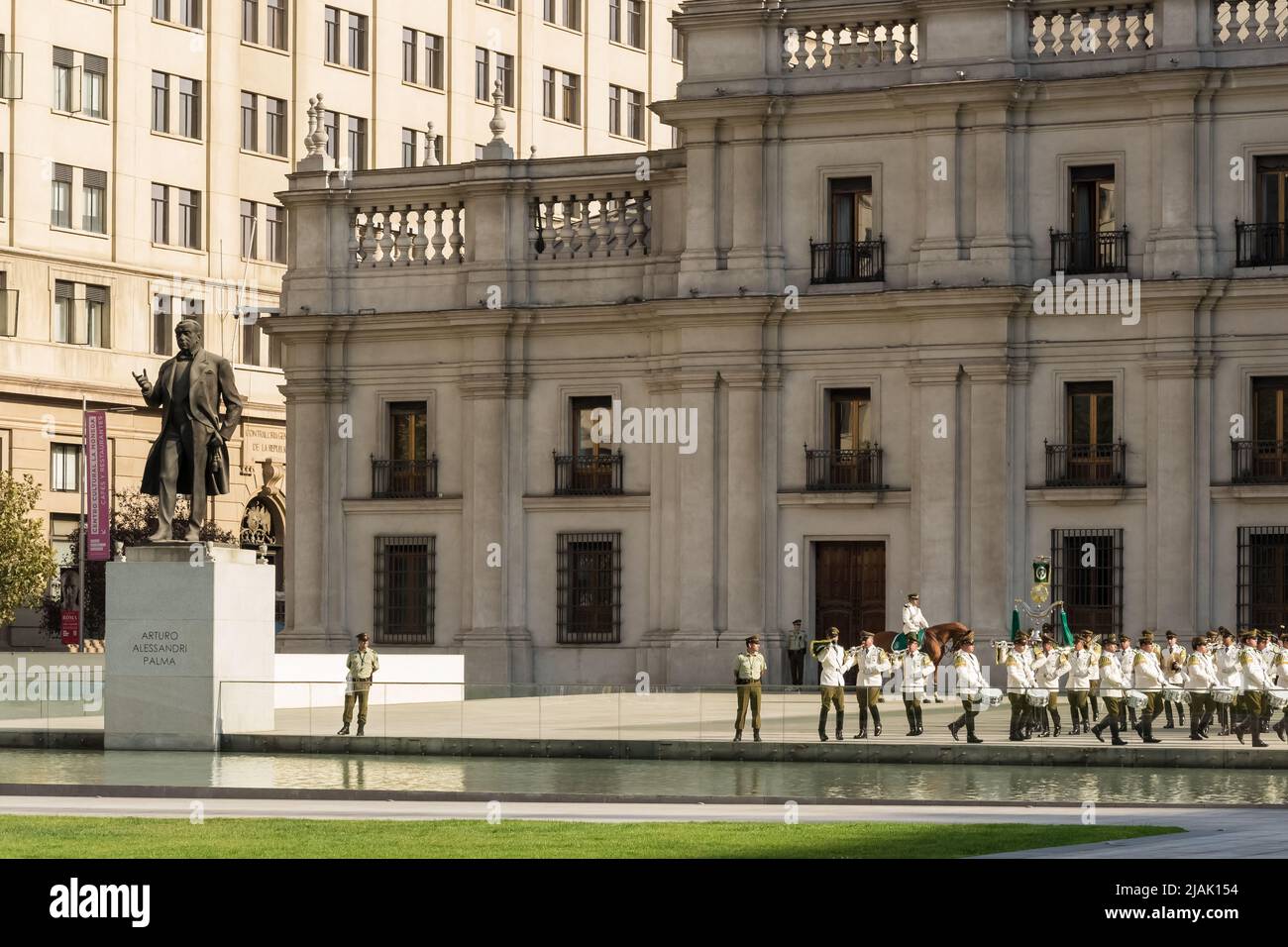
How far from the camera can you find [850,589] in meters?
53.8

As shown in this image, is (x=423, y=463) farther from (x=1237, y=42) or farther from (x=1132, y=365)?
(x=1237, y=42)

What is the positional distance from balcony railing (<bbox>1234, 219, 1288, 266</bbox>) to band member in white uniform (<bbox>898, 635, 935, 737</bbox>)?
1562 cm

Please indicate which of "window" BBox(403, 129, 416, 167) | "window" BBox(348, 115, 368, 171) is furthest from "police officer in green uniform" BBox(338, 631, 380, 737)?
"window" BBox(403, 129, 416, 167)

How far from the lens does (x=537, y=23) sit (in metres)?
89.6

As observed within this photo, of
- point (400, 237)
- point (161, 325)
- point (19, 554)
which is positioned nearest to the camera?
point (400, 237)

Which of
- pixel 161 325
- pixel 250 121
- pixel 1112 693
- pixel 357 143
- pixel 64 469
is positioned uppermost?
pixel 250 121

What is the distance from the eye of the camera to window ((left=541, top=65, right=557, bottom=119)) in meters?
90.0

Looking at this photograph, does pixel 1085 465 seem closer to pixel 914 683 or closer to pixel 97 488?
pixel 914 683

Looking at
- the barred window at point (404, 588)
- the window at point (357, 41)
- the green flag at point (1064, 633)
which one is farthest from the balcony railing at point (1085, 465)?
the window at point (357, 41)

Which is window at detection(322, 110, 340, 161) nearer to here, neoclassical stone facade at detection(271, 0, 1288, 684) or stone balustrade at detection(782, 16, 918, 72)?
neoclassical stone facade at detection(271, 0, 1288, 684)

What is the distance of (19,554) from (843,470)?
24.9 metres

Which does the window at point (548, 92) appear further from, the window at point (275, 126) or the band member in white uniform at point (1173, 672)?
the band member in white uniform at point (1173, 672)

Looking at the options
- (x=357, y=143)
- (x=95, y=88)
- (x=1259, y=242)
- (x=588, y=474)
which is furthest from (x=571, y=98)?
(x=1259, y=242)
